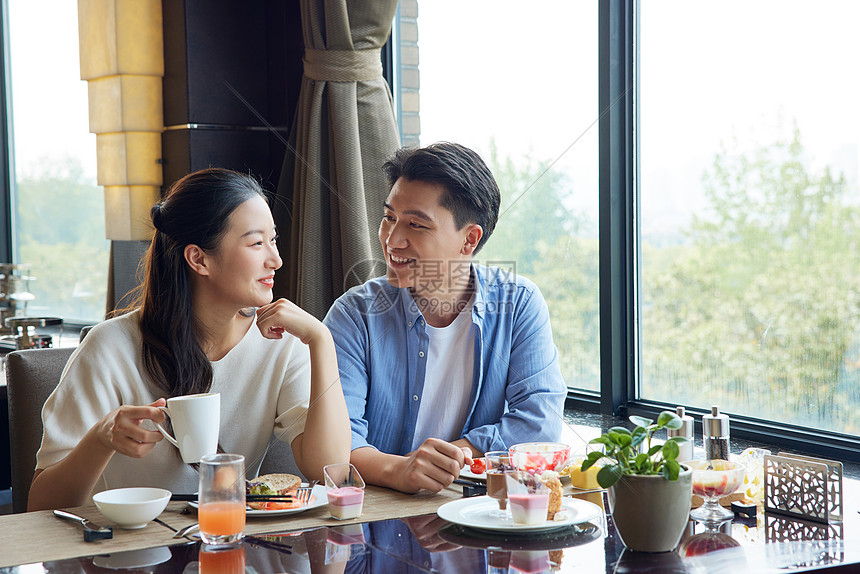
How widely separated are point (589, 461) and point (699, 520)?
0.22 metres

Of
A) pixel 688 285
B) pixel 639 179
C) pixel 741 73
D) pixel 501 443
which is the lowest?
pixel 501 443

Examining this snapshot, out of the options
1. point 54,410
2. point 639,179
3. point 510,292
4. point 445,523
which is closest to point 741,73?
point 639,179

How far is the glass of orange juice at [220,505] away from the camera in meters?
1.14

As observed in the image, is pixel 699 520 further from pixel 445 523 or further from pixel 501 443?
pixel 501 443

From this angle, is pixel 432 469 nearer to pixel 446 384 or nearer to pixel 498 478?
pixel 498 478

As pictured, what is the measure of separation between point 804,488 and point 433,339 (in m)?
0.83

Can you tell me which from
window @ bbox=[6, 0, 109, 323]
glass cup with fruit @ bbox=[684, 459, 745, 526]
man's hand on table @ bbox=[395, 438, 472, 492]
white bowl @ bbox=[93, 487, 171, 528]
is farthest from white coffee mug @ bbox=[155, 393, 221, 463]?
window @ bbox=[6, 0, 109, 323]

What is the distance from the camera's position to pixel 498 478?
4.19ft

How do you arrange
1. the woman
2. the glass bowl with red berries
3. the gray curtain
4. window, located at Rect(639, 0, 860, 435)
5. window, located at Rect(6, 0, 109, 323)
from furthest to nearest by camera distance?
window, located at Rect(6, 0, 109, 323)
the gray curtain
window, located at Rect(639, 0, 860, 435)
the woman
the glass bowl with red berries

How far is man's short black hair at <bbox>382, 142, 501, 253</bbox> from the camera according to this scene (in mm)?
1851

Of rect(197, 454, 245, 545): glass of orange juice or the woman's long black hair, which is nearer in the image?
rect(197, 454, 245, 545): glass of orange juice

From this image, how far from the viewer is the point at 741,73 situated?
6.40 feet

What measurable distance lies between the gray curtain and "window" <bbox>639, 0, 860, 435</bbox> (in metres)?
0.77

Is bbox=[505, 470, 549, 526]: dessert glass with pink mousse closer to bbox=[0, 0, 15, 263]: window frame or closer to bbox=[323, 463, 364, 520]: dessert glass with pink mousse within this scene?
bbox=[323, 463, 364, 520]: dessert glass with pink mousse
